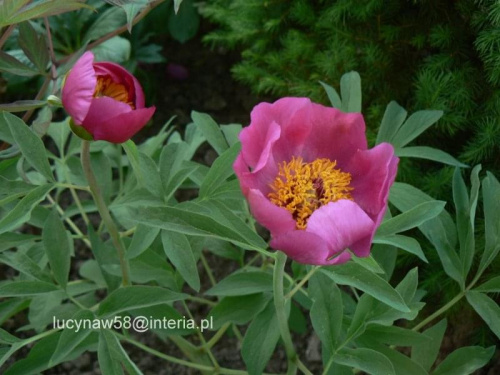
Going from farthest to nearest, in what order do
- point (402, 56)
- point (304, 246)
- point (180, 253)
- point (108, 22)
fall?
point (108, 22)
point (402, 56)
point (180, 253)
point (304, 246)

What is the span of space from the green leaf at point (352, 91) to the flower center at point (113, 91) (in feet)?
1.00

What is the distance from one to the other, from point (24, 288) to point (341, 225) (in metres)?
0.39

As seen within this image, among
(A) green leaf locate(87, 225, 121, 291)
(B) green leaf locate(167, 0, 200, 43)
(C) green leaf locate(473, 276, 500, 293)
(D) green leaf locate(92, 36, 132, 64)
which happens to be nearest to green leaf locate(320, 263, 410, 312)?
(C) green leaf locate(473, 276, 500, 293)

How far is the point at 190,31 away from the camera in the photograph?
1757 mm

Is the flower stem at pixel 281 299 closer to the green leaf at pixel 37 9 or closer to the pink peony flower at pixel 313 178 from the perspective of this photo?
the pink peony flower at pixel 313 178

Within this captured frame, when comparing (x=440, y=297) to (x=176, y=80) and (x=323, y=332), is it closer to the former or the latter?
(x=323, y=332)

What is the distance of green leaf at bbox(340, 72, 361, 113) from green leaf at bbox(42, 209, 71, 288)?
0.40 meters

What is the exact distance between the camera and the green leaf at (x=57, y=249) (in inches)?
36.1

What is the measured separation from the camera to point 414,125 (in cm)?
100

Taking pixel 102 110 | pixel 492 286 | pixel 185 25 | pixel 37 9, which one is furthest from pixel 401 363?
pixel 185 25

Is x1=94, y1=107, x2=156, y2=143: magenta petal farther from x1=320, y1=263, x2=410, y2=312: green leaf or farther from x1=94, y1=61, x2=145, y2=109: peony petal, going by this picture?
x1=320, y1=263, x2=410, y2=312: green leaf

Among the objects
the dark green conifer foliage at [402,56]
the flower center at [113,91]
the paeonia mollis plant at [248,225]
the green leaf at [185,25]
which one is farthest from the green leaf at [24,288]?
the green leaf at [185,25]

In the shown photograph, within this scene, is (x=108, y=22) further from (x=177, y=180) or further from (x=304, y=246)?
(x=304, y=246)

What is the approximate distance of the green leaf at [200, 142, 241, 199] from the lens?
0.88 metres
